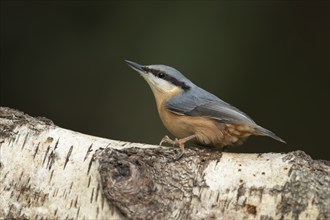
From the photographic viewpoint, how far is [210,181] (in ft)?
9.30

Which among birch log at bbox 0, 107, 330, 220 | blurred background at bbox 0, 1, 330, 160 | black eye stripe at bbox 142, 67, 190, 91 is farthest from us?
blurred background at bbox 0, 1, 330, 160

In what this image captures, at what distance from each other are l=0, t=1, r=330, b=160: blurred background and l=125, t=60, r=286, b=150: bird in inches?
63.1

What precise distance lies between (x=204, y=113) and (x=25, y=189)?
4.00ft

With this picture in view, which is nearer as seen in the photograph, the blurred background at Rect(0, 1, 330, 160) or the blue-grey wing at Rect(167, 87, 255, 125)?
the blue-grey wing at Rect(167, 87, 255, 125)

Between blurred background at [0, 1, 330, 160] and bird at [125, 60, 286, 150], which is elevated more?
blurred background at [0, 1, 330, 160]

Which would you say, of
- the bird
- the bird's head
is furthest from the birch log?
the bird's head

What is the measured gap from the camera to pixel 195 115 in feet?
11.8

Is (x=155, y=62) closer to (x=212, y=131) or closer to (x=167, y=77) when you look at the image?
(x=167, y=77)

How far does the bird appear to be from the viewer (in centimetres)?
343

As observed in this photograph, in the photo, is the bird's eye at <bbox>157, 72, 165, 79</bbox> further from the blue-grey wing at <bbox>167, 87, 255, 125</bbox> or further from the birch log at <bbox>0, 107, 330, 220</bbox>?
the birch log at <bbox>0, 107, 330, 220</bbox>

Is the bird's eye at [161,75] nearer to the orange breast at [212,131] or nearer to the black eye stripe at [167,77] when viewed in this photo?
the black eye stripe at [167,77]

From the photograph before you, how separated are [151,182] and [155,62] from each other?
2.92 m

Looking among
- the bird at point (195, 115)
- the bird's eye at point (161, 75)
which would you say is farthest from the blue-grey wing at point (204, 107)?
the bird's eye at point (161, 75)

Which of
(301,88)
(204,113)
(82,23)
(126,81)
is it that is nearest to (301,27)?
(301,88)
